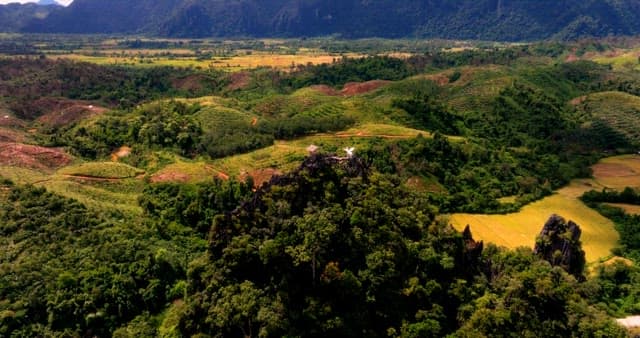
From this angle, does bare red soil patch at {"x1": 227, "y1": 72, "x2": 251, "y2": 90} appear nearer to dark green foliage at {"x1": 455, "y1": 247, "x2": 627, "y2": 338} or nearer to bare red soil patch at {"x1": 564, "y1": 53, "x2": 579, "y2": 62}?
dark green foliage at {"x1": 455, "y1": 247, "x2": 627, "y2": 338}

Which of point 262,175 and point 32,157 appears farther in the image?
point 32,157

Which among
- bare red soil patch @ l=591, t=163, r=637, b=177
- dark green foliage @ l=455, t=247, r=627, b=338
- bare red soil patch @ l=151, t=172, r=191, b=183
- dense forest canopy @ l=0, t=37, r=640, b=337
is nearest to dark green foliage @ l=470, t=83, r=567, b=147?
dense forest canopy @ l=0, t=37, r=640, b=337

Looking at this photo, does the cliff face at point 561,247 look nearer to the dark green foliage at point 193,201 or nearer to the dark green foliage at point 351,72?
the dark green foliage at point 193,201

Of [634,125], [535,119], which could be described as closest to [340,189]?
[535,119]

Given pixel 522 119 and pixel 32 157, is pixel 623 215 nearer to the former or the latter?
pixel 522 119

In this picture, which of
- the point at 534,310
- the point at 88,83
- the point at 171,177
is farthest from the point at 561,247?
the point at 88,83

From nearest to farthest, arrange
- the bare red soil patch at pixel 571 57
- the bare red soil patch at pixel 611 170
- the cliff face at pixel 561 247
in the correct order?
1. the cliff face at pixel 561 247
2. the bare red soil patch at pixel 611 170
3. the bare red soil patch at pixel 571 57

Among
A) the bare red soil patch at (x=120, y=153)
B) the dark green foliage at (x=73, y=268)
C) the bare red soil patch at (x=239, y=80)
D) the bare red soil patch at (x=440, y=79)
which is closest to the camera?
the dark green foliage at (x=73, y=268)

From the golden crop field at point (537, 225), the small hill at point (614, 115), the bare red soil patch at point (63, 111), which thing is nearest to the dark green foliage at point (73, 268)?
the golden crop field at point (537, 225)
